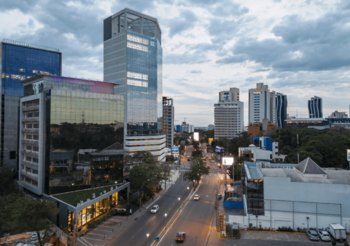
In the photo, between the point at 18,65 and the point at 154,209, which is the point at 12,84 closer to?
the point at 18,65

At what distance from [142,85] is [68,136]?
154ft

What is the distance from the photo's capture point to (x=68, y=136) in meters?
40.8

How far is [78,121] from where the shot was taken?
42125mm

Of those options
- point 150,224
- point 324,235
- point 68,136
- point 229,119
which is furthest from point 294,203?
point 229,119

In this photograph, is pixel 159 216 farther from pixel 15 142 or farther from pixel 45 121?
pixel 15 142

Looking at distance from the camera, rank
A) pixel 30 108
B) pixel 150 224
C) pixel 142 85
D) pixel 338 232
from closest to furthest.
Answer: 1. pixel 338 232
2. pixel 150 224
3. pixel 30 108
4. pixel 142 85

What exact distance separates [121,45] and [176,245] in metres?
69.4

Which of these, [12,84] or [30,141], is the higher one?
[12,84]

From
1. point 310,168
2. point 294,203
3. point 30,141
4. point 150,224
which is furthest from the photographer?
point 30,141

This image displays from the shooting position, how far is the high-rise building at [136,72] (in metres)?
81.4

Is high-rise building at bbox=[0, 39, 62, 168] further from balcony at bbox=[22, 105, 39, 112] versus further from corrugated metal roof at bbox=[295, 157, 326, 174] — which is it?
corrugated metal roof at bbox=[295, 157, 326, 174]

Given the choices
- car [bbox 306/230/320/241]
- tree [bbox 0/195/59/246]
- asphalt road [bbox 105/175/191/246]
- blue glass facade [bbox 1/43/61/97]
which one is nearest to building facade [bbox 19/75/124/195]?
asphalt road [bbox 105/175/191/246]

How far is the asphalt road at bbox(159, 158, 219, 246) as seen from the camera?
30.9 meters

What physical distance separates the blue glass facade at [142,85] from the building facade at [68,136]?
3262 centimetres
